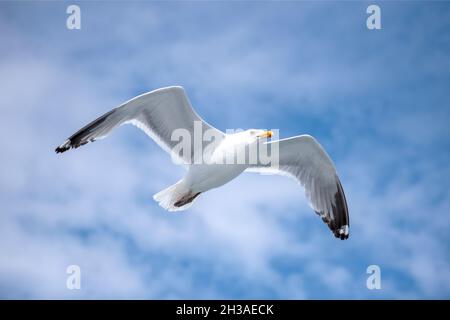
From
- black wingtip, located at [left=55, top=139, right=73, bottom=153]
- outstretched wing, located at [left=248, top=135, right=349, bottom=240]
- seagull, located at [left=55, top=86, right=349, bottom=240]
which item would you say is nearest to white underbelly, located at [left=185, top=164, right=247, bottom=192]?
seagull, located at [left=55, top=86, right=349, bottom=240]

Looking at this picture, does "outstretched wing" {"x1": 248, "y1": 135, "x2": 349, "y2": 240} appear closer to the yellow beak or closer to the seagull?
the seagull

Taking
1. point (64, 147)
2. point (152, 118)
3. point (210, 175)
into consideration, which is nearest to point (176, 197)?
point (210, 175)

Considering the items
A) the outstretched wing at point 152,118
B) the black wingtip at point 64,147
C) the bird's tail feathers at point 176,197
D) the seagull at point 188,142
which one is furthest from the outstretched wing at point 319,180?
the black wingtip at point 64,147

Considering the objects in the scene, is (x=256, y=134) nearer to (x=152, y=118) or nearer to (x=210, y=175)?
(x=210, y=175)

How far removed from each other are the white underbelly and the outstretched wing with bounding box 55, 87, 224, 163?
34 centimetres

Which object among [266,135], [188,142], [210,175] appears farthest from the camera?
[188,142]

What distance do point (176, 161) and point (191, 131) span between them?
1.32 feet

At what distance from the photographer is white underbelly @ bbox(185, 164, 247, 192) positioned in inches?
280

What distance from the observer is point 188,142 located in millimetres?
7414

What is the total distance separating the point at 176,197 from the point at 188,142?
0.63 metres

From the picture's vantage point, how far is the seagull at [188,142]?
709 centimetres

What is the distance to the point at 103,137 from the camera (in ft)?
23.4
